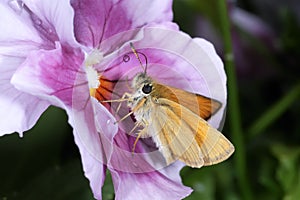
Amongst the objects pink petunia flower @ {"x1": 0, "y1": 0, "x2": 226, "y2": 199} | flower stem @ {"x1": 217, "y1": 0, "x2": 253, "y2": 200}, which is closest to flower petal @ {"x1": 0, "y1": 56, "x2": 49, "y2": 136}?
pink petunia flower @ {"x1": 0, "y1": 0, "x2": 226, "y2": 199}

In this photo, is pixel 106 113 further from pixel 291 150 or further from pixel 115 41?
pixel 291 150

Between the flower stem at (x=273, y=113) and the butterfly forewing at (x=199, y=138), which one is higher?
the butterfly forewing at (x=199, y=138)

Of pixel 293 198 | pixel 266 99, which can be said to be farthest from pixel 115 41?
pixel 266 99

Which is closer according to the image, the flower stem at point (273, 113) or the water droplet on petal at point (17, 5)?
the water droplet on petal at point (17, 5)

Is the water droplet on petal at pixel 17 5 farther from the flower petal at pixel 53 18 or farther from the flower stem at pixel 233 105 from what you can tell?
the flower stem at pixel 233 105

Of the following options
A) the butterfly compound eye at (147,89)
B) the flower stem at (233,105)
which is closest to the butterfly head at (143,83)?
the butterfly compound eye at (147,89)

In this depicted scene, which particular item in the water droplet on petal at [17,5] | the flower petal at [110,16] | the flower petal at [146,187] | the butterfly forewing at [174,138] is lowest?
the flower petal at [146,187]
